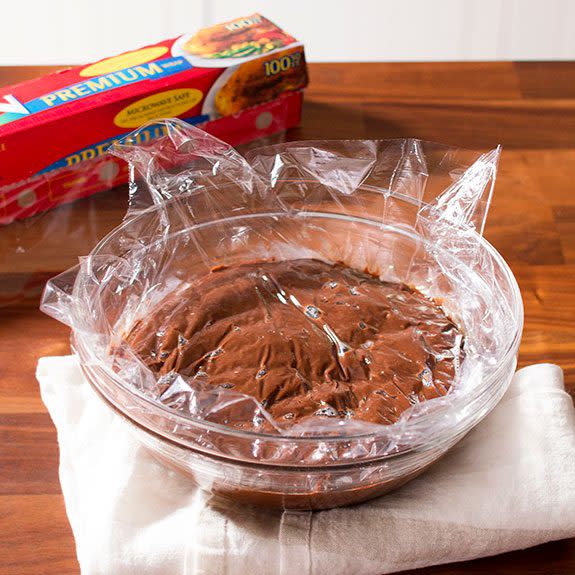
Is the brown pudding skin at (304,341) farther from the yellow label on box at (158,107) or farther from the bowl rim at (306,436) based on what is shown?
the yellow label on box at (158,107)

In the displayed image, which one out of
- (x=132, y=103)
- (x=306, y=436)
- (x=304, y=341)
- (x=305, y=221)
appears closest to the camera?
(x=306, y=436)

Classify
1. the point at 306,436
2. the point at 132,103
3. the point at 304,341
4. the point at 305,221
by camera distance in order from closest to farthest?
1. the point at 306,436
2. the point at 304,341
3. the point at 305,221
4. the point at 132,103

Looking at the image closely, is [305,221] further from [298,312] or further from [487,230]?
[487,230]

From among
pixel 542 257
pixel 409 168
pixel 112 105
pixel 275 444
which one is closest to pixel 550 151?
pixel 542 257

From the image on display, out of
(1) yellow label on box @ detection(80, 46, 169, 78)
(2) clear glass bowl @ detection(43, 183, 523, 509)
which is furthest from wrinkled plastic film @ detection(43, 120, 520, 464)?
(1) yellow label on box @ detection(80, 46, 169, 78)

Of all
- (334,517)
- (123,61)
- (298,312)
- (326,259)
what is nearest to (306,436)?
(334,517)

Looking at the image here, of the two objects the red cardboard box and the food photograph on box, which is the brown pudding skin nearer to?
the food photograph on box
